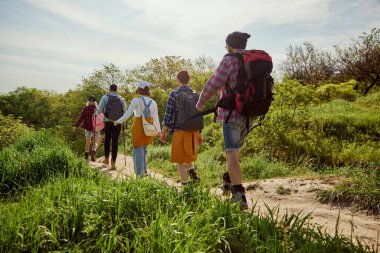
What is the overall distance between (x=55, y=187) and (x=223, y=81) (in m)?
2.40

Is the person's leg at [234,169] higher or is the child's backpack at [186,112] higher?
the child's backpack at [186,112]

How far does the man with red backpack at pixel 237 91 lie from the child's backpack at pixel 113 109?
4.59m

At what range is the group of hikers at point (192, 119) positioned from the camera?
378 cm

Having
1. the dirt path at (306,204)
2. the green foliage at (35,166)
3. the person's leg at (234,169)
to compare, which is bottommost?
the dirt path at (306,204)

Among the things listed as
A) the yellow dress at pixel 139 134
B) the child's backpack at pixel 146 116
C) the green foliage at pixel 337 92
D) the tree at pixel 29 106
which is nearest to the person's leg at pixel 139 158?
the yellow dress at pixel 139 134

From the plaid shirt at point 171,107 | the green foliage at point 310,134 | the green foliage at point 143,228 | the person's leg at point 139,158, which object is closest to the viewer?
the green foliage at point 143,228

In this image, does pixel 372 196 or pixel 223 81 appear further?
pixel 372 196

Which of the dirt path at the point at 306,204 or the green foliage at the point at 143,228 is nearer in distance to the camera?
the green foliage at the point at 143,228

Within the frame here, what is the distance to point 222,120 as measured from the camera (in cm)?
396

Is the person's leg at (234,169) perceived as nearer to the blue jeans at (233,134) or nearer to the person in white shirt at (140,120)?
the blue jeans at (233,134)

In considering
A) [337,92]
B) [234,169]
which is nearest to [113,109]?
[234,169]

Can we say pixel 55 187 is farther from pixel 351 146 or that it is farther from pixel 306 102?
pixel 306 102

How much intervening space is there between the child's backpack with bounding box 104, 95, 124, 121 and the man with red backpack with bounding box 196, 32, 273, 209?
4.59m

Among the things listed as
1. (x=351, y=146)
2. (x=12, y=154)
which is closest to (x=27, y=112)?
(x=12, y=154)
